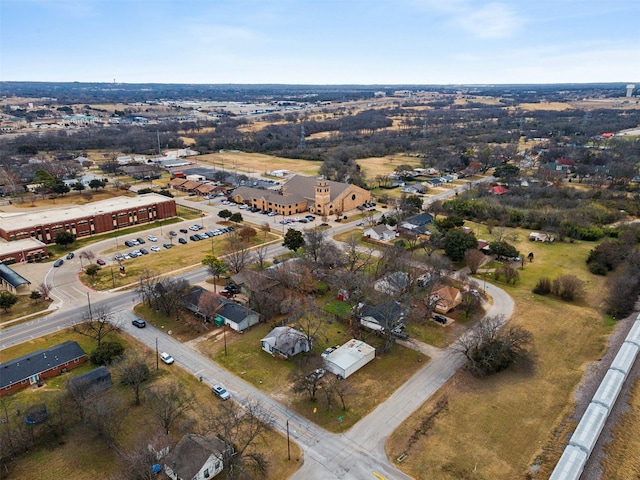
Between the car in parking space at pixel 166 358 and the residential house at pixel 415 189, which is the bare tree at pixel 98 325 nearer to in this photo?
the car in parking space at pixel 166 358

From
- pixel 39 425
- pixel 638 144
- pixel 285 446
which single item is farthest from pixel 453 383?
pixel 638 144

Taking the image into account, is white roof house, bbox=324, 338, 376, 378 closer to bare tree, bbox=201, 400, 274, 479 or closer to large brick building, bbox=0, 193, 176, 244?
bare tree, bbox=201, 400, 274, 479

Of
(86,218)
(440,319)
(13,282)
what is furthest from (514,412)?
(86,218)

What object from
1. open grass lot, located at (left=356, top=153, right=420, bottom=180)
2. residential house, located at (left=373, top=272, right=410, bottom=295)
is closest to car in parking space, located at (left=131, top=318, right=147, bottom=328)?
residential house, located at (left=373, top=272, right=410, bottom=295)

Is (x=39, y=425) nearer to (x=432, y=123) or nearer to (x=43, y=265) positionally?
(x=43, y=265)

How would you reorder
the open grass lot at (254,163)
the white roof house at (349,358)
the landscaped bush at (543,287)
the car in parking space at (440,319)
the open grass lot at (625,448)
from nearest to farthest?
the open grass lot at (625,448)
the white roof house at (349,358)
the car in parking space at (440,319)
the landscaped bush at (543,287)
the open grass lot at (254,163)

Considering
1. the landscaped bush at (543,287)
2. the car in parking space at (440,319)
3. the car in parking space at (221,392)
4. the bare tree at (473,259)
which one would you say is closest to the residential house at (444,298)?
the car in parking space at (440,319)

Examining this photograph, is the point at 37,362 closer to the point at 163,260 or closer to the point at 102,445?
the point at 102,445
